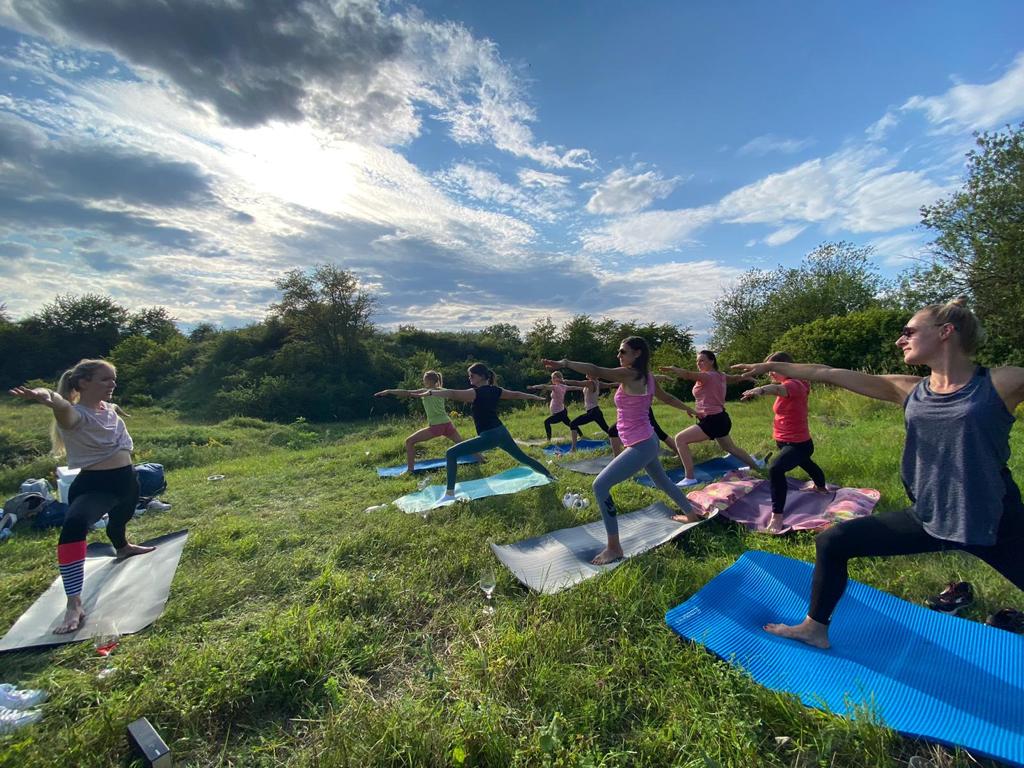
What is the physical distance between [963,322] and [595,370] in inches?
87.5

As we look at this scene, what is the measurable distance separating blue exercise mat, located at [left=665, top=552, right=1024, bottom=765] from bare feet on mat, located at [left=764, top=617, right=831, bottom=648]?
43 mm

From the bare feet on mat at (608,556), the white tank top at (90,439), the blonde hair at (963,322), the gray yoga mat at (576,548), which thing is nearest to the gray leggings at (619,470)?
the bare feet on mat at (608,556)

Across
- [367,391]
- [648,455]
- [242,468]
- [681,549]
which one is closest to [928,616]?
[681,549]

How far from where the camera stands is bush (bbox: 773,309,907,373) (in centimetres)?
1614

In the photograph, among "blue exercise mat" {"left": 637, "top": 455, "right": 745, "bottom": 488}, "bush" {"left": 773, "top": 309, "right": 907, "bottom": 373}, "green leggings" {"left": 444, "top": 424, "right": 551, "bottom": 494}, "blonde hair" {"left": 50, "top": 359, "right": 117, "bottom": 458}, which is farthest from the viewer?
"bush" {"left": 773, "top": 309, "right": 907, "bottom": 373}

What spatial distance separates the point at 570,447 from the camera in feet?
32.7

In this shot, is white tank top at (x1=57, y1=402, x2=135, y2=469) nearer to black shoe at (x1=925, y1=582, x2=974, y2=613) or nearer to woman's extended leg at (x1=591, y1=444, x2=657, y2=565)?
woman's extended leg at (x1=591, y1=444, x2=657, y2=565)

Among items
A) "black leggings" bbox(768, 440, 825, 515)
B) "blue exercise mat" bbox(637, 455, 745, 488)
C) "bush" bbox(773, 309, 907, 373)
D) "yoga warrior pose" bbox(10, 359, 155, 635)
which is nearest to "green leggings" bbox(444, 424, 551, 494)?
"blue exercise mat" bbox(637, 455, 745, 488)

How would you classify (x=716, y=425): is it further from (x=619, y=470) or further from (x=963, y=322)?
(x=963, y=322)

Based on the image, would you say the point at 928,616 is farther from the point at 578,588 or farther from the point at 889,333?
the point at 889,333

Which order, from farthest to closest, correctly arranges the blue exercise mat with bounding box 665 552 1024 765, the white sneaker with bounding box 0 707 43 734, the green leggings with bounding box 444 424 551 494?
the green leggings with bounding box 444 424 551 494 < the white sneaker with bounding box 0 707 43 734 < the blue exercise mat with bounding box 665 552 1024 765

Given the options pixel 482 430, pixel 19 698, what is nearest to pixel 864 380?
pixel 482 430

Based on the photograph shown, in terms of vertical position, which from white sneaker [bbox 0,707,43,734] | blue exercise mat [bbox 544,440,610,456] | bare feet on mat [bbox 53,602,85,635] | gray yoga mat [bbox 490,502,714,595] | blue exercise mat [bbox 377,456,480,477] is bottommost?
blue exercise mat [bbox 544,440,610,456]

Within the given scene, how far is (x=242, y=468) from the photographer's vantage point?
32.7 ft
